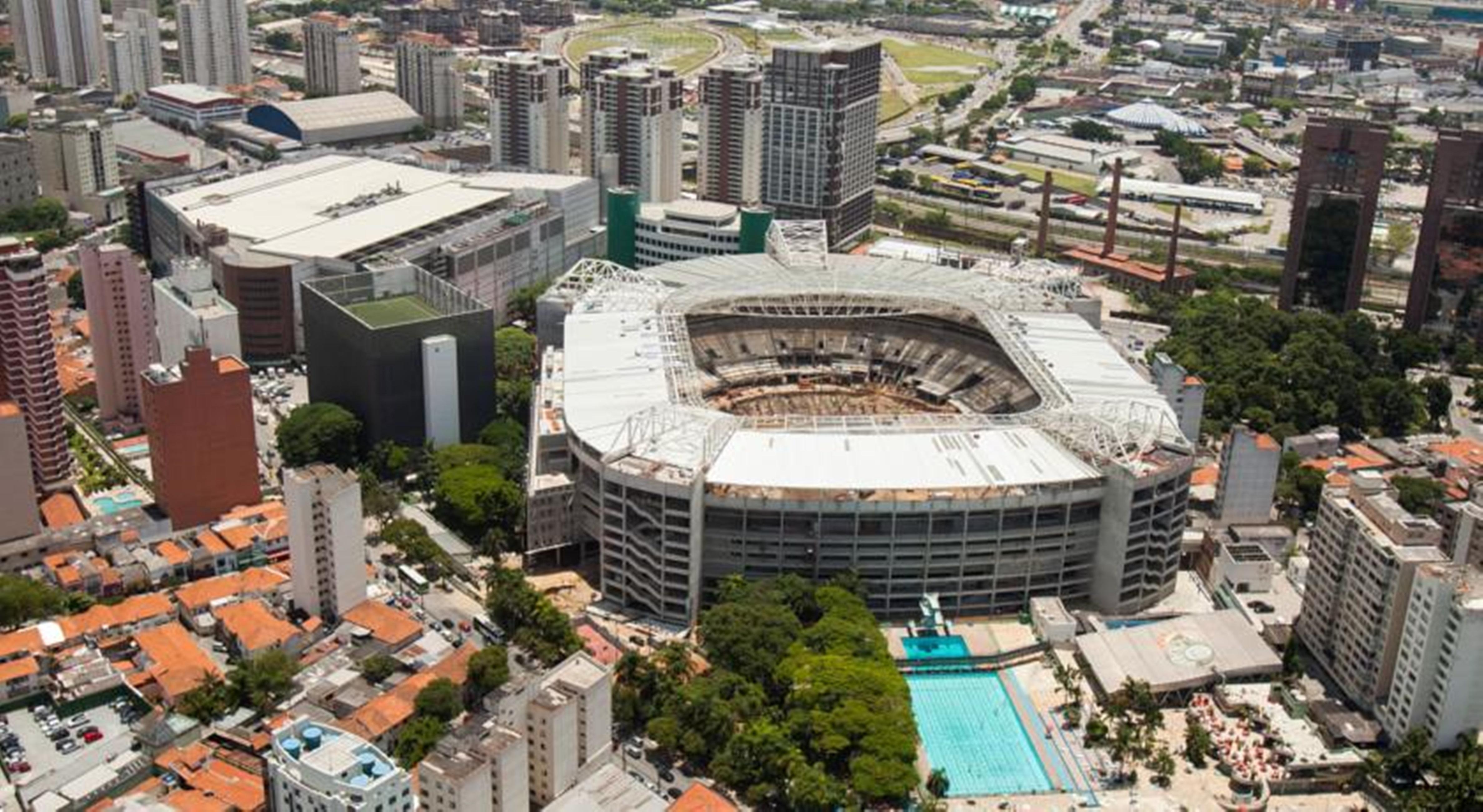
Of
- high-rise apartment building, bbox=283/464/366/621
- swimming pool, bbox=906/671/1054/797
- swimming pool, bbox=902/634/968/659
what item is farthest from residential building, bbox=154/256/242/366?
swimming pool, bbox=906/671/1054/797

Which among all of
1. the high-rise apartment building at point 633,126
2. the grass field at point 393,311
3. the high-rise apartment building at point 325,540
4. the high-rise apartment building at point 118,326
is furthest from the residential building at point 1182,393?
the high-rise apartment building at point 118,326

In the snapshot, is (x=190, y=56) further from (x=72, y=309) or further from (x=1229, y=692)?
(x=1229, y=692)

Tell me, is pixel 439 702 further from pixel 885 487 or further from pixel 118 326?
pixel 118 326

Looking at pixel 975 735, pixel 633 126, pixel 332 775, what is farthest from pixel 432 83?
pixel 332 775

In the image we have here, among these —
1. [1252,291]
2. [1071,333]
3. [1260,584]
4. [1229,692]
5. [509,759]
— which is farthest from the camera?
[1252,291]

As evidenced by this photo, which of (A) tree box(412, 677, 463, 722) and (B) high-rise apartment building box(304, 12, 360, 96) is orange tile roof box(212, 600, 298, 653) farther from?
(B) high-rise apartment building box(304, 12, 360, 96)

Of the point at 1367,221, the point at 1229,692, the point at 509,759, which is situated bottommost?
the point at 1229,692

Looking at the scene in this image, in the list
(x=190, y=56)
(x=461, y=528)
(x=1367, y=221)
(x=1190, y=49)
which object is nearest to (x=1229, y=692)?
(x=461, y=528)
